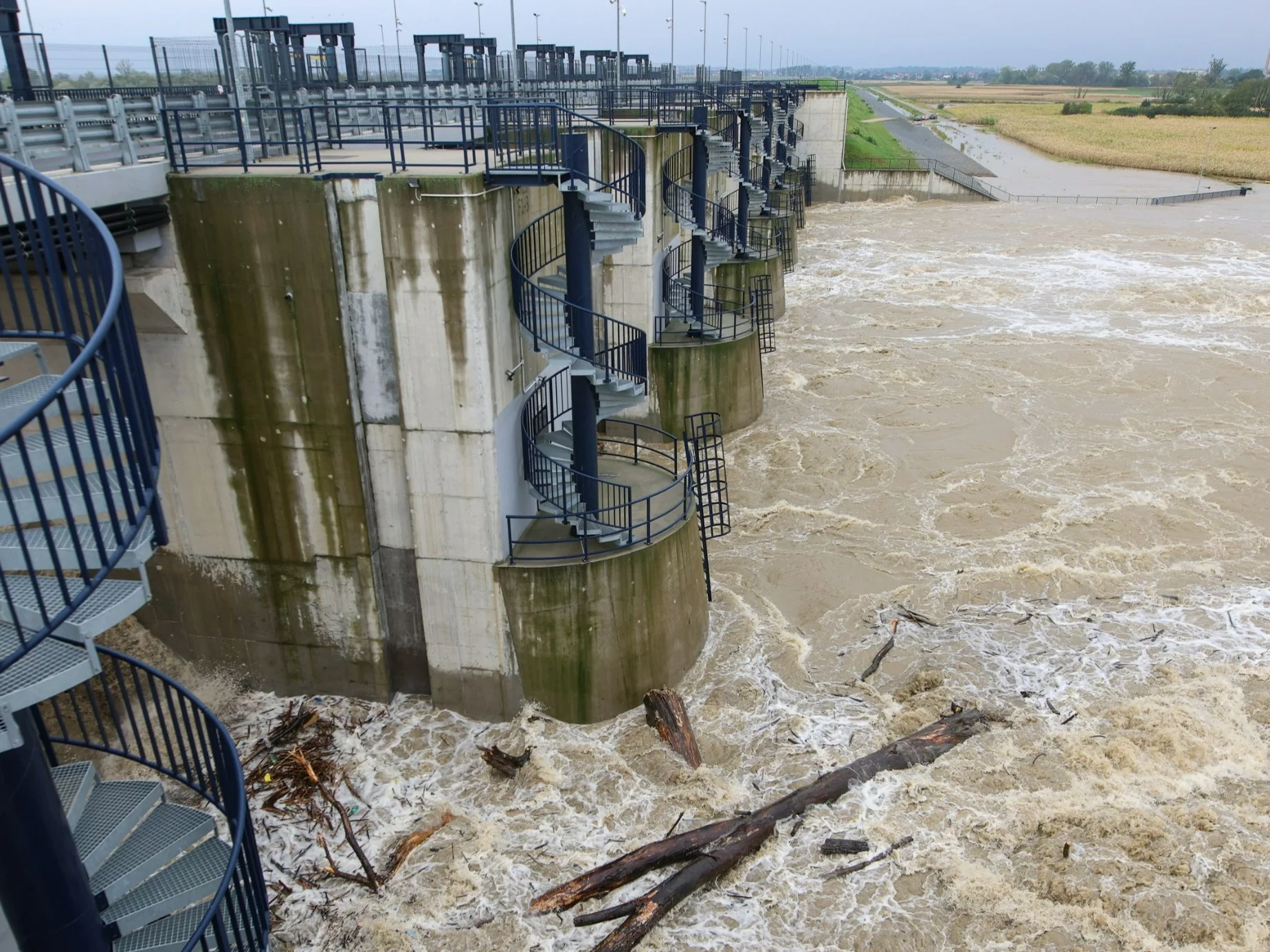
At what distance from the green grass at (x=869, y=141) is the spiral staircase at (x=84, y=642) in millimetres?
63909

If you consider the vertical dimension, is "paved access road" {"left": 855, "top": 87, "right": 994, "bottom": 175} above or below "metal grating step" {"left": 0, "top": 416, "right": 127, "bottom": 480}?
below

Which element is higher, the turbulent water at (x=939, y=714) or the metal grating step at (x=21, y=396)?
the metal grating step at (x=21, y=396)

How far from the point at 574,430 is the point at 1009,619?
26.5ft

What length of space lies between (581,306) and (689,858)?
270 inches

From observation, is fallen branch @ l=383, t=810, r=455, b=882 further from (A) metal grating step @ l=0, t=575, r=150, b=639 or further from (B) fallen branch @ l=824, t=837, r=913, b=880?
(A) metal grating step @ l=0, t=575, r=150, b=639

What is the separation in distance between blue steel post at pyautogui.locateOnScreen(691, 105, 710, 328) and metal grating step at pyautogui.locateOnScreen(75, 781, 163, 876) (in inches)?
675

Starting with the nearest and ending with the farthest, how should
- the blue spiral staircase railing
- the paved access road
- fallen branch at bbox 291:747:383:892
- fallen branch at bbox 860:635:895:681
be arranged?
1. fallen branch at bbox 291:747:383:892
2. the blue spiral staircase railing
3. fallen branch at bbox 860:635:895:681
4. the paved access road

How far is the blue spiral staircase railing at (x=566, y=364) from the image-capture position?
11562 mm

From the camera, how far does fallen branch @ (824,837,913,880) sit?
1049 centimetres

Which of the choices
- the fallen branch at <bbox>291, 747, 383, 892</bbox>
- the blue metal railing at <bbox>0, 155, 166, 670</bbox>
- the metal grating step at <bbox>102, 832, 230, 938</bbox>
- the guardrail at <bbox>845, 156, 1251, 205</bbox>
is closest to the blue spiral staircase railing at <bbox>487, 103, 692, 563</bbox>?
the fallen branch at <bbox>291, 747, 383, 892</bbox>

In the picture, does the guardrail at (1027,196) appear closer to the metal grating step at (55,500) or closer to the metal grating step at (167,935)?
the metal grating step at (167,935)

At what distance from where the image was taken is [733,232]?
95.2ft

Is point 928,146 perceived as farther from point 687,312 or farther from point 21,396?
point 21,396

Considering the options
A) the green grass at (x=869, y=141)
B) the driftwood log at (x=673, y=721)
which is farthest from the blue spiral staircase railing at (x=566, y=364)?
the green grass at (x=869, y=141)
